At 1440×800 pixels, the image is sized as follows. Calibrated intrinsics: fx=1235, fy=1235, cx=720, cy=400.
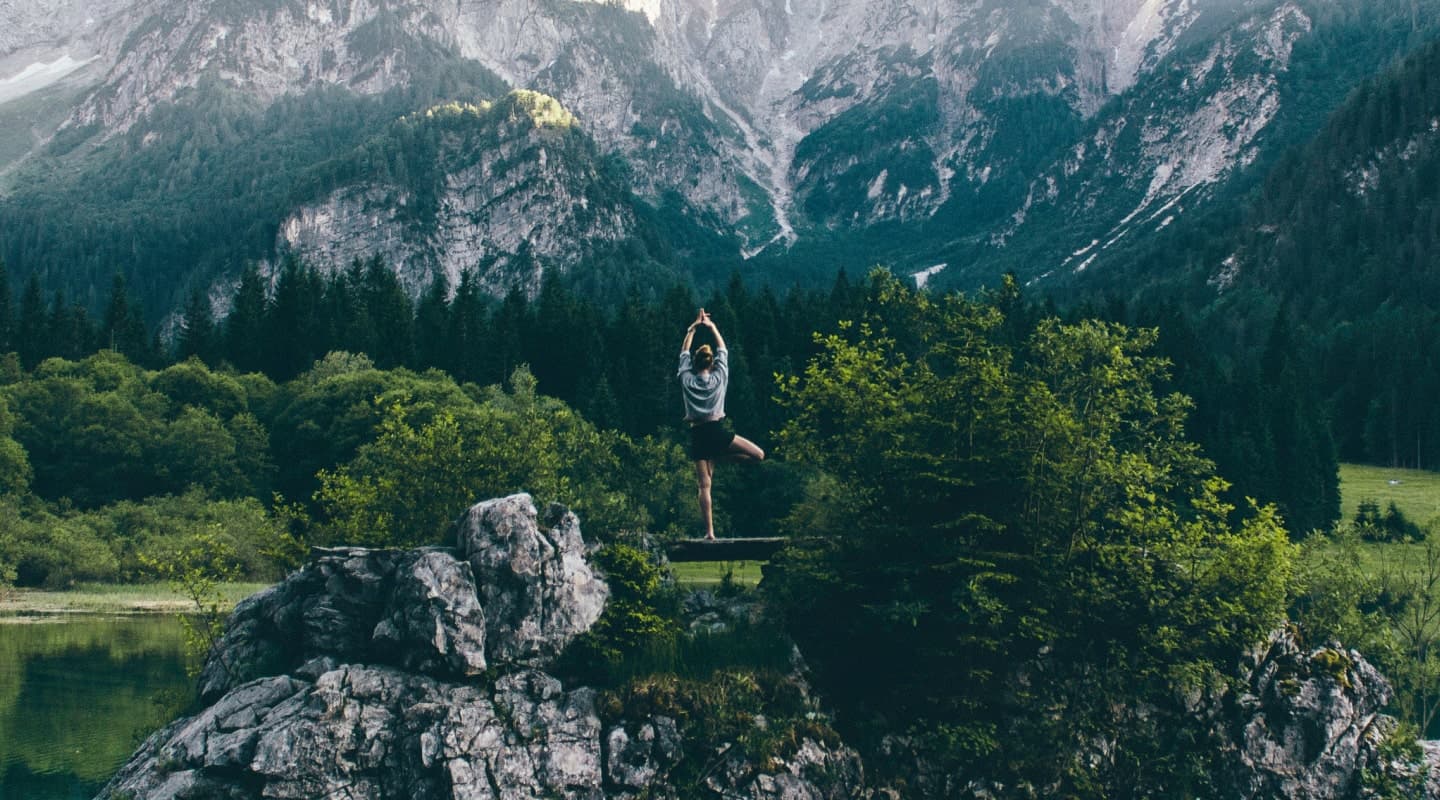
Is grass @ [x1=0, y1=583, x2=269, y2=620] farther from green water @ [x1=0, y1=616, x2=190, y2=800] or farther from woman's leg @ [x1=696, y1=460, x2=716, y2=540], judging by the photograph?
woman's leg @ [x1=696, y1=460, x2=716, y2=540]

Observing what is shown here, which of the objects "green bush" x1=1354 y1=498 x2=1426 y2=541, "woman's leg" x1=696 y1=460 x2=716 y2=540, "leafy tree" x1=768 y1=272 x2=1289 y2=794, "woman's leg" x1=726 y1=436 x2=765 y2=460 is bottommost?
"green bush" x1=1354 y1=498 x2=1426 y2=541

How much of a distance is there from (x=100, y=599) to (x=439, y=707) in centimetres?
5621

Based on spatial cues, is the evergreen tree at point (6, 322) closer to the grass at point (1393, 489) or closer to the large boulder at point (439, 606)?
the large boulder at point (439, 606)

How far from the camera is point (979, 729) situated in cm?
3478

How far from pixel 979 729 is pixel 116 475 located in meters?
86.8

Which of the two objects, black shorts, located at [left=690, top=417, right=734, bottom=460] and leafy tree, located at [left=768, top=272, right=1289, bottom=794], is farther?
leafy tree, located at [left=768, top=272, right=1289, bottom=794]

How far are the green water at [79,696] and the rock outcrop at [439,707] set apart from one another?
9573mm

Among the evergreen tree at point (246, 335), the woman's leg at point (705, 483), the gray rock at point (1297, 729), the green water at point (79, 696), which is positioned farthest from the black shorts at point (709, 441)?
the evergreen tree at point (246, 335)

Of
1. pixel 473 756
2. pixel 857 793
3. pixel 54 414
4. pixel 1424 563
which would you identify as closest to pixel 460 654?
pixel 473 756

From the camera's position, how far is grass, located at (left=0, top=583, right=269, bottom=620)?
75000 millimetres

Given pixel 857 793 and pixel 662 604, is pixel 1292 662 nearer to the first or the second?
pixel 857 793

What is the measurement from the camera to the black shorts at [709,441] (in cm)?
3225

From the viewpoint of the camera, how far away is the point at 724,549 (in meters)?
37.6

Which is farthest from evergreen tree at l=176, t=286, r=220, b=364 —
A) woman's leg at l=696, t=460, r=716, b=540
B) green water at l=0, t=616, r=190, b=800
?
woman's leg at l=696, t=460, r=716, b=540
